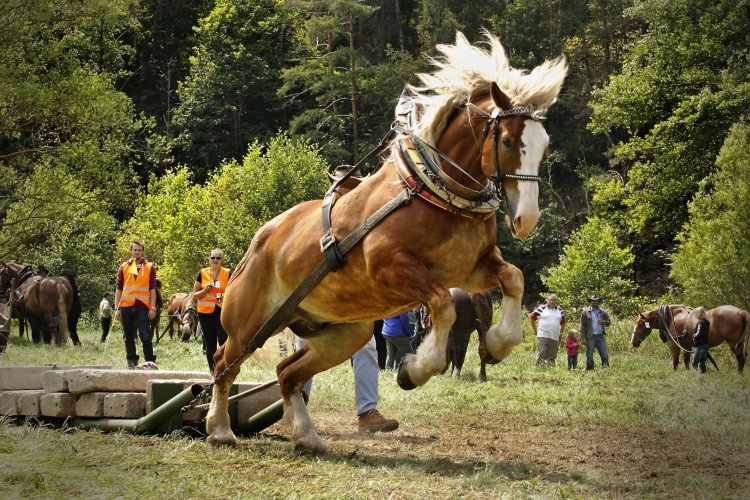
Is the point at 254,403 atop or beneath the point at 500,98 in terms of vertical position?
beneath

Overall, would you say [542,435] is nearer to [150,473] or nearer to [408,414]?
[408,414]

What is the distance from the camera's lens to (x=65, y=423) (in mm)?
8055

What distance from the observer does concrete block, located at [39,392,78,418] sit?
8234 mm

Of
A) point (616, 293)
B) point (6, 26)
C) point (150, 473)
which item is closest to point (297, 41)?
point (616, 293)

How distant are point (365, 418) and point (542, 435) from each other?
1.71 meters

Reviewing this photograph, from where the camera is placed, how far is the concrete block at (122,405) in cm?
824

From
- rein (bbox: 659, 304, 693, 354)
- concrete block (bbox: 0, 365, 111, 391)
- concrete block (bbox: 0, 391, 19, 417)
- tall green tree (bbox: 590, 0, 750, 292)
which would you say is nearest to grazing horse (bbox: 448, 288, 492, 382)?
rein (bbox: 659, 304, 693, 354)

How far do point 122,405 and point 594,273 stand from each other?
29.8 metres

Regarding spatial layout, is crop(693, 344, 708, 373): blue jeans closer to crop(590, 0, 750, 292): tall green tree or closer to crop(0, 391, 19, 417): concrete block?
crop(590, 0, 750, 292): tall green tree

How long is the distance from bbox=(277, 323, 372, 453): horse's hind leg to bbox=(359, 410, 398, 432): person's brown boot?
1.26m

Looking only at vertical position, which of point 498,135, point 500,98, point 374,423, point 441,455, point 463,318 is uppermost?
point 500,98

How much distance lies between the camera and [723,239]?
2770 cm

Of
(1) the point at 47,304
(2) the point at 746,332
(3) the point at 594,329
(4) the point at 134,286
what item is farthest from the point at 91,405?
(1) the point at 47,304

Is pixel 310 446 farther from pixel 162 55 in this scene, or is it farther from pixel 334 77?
pixel 162 55
